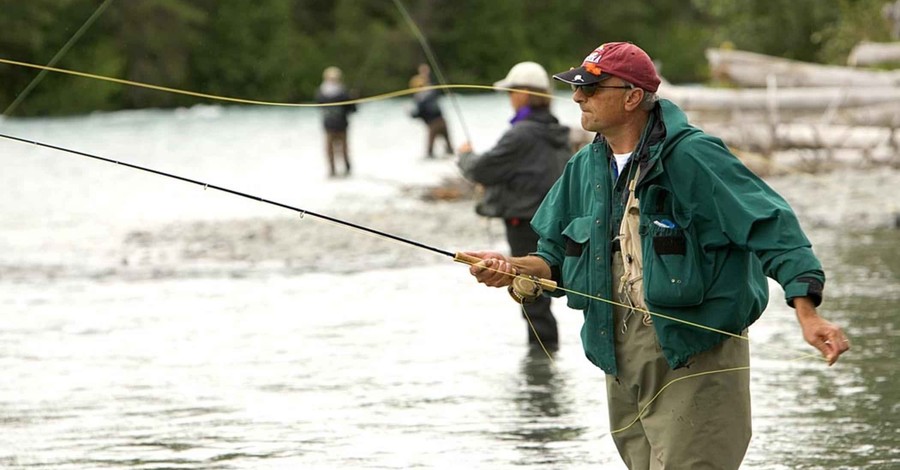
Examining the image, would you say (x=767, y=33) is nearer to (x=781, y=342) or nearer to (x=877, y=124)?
(x=877, y=124)

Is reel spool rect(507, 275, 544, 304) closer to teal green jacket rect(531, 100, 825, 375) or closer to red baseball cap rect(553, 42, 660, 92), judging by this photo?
teal green jacket rect(531, 100, 825, 375)

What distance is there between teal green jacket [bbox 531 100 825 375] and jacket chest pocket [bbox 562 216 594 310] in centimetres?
2

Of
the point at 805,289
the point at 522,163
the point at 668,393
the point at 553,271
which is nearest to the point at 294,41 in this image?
the point at 522,163

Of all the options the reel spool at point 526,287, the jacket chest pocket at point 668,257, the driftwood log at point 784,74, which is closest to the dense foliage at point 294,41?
the driftwood log at point 784,74

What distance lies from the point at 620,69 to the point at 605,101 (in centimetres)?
10

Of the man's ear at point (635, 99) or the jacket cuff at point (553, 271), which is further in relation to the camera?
the jacket cuff at point (553, 271)

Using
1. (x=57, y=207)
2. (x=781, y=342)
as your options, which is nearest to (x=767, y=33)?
(x=57, y=207)

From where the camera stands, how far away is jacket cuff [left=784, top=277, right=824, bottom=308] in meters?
4.20

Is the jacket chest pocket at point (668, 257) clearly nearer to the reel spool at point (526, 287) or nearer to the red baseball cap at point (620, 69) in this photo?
the red baseball cap at point (620, 69)

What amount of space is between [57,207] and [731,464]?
20440mm

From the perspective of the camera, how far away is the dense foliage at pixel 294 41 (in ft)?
209

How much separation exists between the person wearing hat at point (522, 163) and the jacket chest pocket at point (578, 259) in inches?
154

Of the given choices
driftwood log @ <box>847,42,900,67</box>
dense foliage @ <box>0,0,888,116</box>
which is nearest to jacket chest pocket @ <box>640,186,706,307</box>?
driftwood log @ <box>847,42,900,67</box>

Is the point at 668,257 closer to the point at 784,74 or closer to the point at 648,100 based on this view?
the point at 648,100
